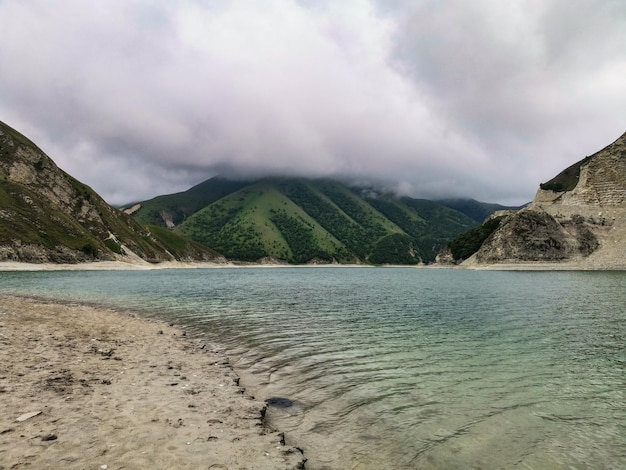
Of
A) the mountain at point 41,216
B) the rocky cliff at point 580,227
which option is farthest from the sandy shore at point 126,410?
the rocky cliff at point 580,227

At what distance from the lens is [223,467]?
7.78 m

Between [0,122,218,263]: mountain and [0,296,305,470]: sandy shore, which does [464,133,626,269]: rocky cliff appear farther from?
[0,122,218,263]: mountain

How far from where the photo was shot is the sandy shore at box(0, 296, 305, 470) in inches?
314

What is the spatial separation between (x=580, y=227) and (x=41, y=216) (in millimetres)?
220988

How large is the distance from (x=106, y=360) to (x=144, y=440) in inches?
364

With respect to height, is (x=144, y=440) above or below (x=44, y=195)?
below

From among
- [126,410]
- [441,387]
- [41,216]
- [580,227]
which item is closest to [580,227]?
[580,227]

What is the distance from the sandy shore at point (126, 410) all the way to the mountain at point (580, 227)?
156415mm

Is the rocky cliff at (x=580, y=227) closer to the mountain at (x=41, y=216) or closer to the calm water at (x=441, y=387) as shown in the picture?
the calm water at (x=441, y=387)

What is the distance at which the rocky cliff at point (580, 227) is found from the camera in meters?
142

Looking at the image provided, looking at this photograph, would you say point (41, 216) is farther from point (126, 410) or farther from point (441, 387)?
point (441, 387)

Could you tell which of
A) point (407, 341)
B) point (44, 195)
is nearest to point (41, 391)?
point (407, 341)

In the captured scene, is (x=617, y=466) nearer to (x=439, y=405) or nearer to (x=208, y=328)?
(x=439, y=405)

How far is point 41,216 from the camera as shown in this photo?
145 m
